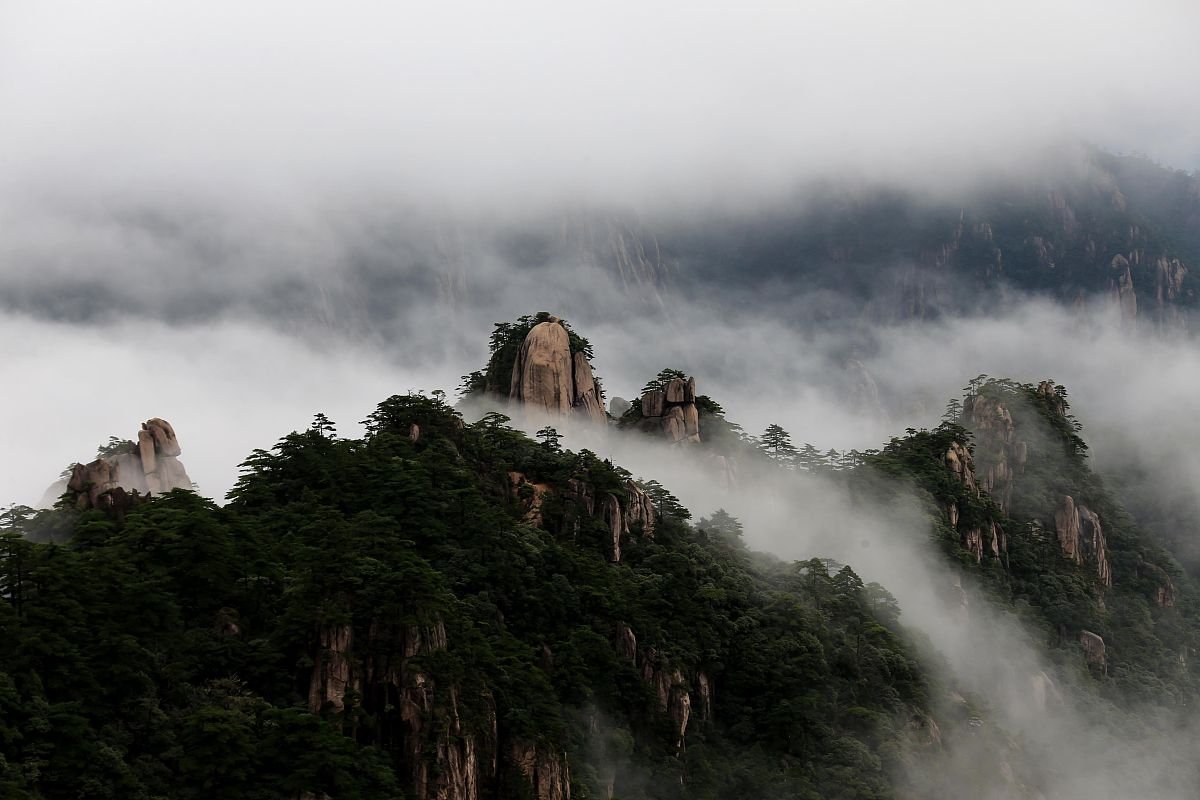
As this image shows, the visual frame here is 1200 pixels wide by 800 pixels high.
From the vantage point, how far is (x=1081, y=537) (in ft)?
450

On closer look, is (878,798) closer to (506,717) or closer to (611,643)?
(611,643)

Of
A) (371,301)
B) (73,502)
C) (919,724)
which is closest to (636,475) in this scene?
(919,724)

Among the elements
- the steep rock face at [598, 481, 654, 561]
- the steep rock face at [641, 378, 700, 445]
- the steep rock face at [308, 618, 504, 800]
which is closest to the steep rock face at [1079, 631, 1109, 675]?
the steep rock face at [641, 378, 700, 445]

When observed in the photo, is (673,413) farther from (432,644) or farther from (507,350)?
(432,644)

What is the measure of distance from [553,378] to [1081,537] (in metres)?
63.7

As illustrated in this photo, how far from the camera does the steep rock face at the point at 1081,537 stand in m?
135

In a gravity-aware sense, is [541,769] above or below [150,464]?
below

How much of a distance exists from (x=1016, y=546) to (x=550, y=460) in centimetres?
5938

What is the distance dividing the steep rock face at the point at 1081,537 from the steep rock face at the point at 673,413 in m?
43.1

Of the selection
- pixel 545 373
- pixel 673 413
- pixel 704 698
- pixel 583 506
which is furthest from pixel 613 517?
pixel 673 413

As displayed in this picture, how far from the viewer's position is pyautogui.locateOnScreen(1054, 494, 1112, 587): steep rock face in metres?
135

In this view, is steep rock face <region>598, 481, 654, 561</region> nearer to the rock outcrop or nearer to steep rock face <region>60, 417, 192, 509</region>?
the rock outcrop

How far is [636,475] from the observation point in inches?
4328

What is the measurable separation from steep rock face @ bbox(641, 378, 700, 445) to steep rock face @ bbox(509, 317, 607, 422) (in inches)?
310
